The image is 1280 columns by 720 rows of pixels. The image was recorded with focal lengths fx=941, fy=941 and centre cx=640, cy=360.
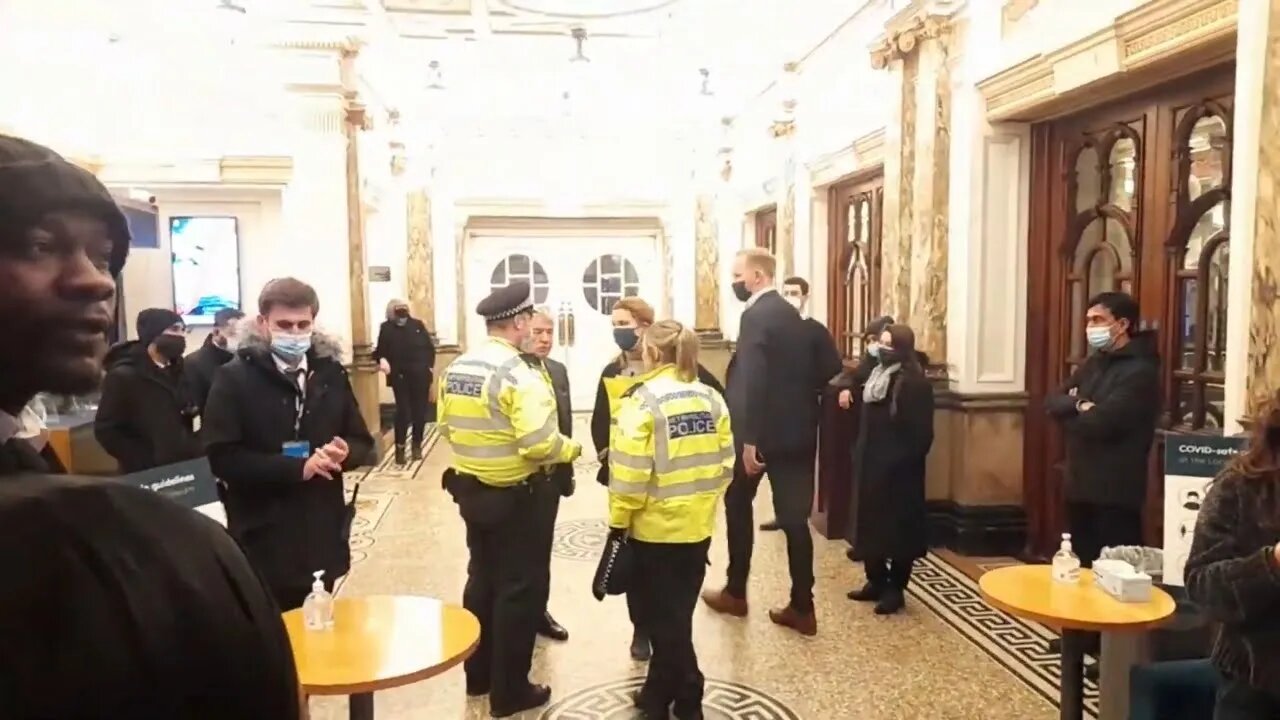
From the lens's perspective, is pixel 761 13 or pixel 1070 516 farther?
pixel 761 13

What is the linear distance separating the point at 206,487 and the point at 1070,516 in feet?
10.3

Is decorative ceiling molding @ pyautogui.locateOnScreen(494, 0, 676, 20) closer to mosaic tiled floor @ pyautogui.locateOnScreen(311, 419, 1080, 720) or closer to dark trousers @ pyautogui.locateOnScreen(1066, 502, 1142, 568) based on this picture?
mosaic tiled floor @ pyautogui.locateOnScreen(311, 419, 1080, 720)

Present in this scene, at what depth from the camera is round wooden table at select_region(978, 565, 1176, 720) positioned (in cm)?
243

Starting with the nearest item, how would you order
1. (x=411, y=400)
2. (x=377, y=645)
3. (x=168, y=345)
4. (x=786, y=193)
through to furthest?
(x=377, y=645) < (x=168, y=345) < (x=786, y=193) < (x=411, y=400)

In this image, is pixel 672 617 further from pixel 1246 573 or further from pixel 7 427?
pixel 7 427

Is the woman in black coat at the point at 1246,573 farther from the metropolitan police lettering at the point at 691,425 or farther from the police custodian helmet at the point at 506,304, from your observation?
the police custodian helmet at the point at 506,304

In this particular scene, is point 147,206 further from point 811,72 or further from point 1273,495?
point 1273,495

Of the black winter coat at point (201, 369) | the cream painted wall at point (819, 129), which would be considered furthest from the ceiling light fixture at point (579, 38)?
the black winter coat at point (201, 369)

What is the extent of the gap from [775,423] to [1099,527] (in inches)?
53.0

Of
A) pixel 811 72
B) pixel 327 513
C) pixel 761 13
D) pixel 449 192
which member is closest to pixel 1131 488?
pixel 327 513

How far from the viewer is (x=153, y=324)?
3797 mm

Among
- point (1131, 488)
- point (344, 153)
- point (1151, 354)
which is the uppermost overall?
point (344, 153)

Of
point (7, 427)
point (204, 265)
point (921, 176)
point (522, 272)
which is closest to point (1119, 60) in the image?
point (921, 176)

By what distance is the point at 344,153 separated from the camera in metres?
7.15
